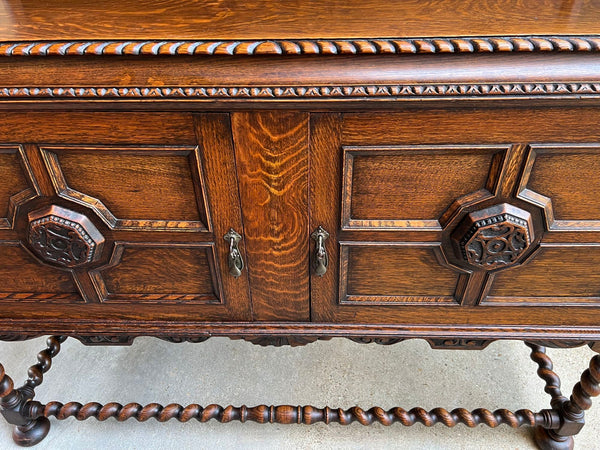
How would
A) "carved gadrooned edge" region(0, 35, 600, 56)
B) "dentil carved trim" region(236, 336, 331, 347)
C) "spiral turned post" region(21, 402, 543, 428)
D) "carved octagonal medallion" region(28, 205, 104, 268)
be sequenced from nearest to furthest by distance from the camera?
"carved gadrooned edge" region(0, 35, 600, 56) → "carved octagonal medallion" region(28, 205, 104, 268) → "dentil carved trim" region(236, 336, 331, 347) → "spiral turned post" region(21, 402, 543, 428)

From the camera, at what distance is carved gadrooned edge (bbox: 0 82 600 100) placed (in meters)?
0.42

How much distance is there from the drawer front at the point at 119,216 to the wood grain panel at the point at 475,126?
16 centimetres

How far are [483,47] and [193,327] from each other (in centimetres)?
50

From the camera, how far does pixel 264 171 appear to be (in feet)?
1.65

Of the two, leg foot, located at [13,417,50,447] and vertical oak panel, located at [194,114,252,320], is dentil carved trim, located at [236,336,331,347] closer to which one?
vertical oak panel, located at [194,114,252,320]

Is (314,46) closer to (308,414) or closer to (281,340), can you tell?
(281,340)

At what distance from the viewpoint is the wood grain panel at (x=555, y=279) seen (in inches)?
21.6

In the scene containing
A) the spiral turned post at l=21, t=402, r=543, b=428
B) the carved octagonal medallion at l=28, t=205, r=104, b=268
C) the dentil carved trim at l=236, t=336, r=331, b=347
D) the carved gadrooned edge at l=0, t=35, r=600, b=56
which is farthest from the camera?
the spiral turned post at l=21, t=402, r=543, b=428

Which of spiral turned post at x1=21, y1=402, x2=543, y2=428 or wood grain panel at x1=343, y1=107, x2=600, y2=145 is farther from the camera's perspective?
spiral turned post at x1=21, y1=402, x2=543, y2=428

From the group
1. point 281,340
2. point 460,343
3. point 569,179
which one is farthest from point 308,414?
point 569,179

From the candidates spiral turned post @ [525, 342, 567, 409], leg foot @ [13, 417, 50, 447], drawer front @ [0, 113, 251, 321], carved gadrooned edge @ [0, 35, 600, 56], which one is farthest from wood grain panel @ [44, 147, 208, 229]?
spiral turned post @ [525, 342, 567, 409]

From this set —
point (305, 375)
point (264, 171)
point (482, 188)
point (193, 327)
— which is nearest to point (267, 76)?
point (264, 171)

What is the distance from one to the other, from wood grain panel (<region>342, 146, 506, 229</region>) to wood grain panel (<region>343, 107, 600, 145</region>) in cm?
1

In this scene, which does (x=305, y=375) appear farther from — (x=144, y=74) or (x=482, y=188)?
(x=144, y=74)
